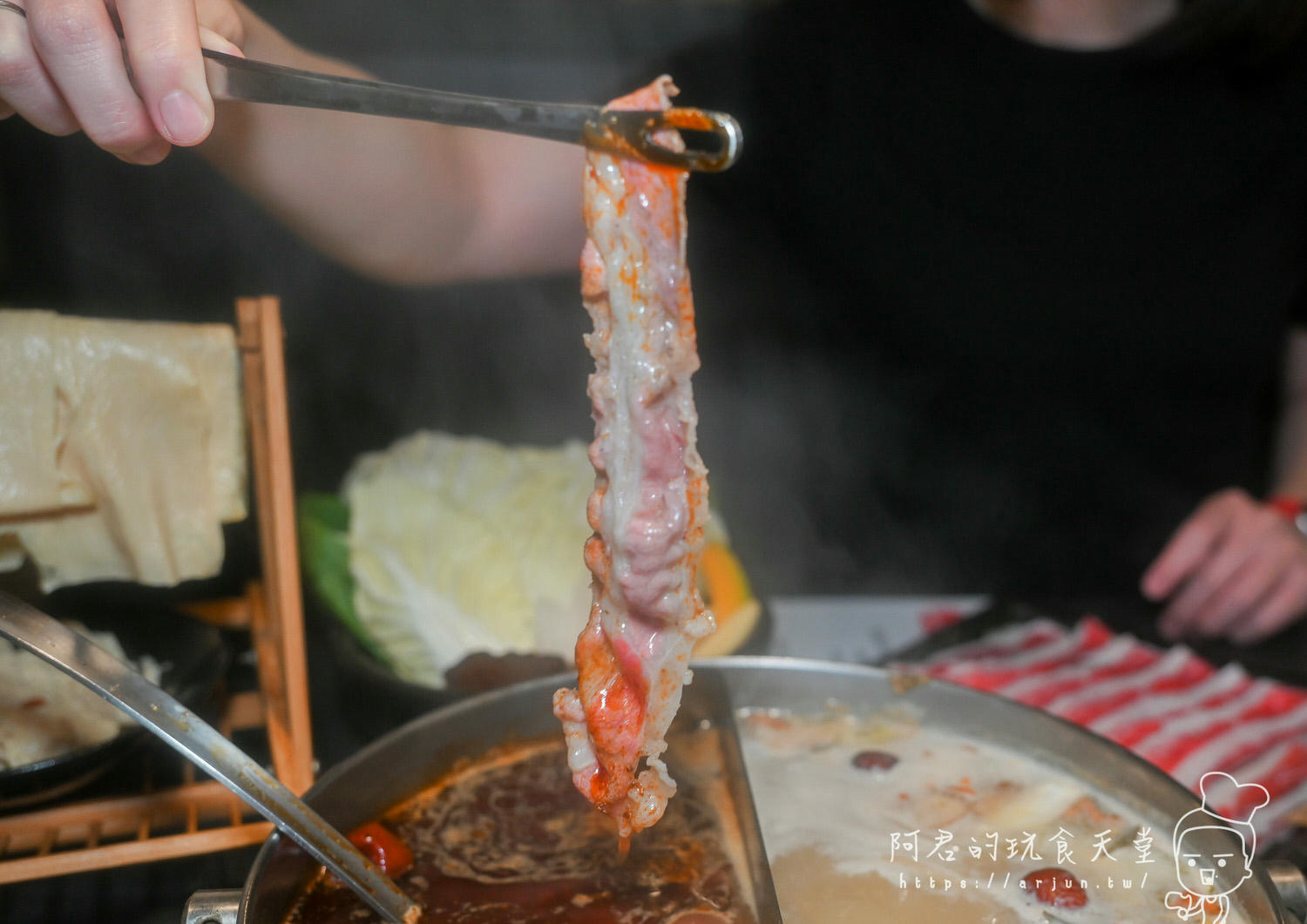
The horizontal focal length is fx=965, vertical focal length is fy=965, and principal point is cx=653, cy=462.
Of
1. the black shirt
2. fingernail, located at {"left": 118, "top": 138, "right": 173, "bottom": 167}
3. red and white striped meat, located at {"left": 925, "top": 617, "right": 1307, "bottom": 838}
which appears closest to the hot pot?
red and white striped meat, located at {"left": 925, "top": 617, "right": 1307, "bottom": 838}

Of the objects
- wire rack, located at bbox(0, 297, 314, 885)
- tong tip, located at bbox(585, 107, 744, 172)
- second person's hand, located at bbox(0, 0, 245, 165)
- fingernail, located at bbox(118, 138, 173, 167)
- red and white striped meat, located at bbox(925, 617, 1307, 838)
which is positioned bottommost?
red and white striped meat, located at bbox(925, 617, 1307, 838)

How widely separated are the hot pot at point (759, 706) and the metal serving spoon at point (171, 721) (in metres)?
0.06

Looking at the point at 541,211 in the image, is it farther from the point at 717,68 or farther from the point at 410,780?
the point at 410,780

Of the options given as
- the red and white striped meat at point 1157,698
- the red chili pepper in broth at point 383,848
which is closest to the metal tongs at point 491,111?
the red chili pepper in broth at point 383,848

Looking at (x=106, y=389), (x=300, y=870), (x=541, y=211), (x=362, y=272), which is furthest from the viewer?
(x=541, y=211)

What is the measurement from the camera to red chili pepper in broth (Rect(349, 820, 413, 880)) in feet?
4.64

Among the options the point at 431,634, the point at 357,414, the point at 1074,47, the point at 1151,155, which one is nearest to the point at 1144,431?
the point at 1151,155

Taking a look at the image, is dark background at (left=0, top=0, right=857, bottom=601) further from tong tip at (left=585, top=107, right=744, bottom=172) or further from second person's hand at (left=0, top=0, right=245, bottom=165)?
tong tip at (left=585, top=107, right=744, bottom=172)

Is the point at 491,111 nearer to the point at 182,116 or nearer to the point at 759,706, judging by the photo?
the point at 182,116

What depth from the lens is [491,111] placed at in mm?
1061

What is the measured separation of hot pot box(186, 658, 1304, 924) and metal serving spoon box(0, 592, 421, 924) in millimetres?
61

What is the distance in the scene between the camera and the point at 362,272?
237 cm

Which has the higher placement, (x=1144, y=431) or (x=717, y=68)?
(x=717, y=68)

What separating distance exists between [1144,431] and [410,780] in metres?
2.60
